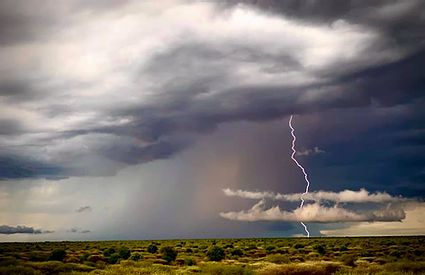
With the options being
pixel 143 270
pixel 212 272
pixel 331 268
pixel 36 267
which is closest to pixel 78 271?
pixel 36 267

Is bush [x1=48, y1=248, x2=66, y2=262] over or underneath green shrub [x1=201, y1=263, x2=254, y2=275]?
over

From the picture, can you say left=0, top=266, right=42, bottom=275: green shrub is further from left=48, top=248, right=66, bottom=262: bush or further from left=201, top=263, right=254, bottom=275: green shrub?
left=48, top=248, right=66, bottom=262: bush

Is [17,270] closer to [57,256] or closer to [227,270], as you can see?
[227,270]

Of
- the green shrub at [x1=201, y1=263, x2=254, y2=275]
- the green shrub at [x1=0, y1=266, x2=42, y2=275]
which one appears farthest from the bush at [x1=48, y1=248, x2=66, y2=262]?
the green shrub at [x1=201, y1=263, x2=254, y2=275]

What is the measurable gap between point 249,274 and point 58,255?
120 feet

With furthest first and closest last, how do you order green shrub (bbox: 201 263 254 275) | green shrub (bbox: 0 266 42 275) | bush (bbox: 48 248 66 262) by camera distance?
bush (bbox: 48 248 66 262)
green shrub (bbox: 201 263 254 275)
green shrub (bbox: 0 266 42 275)

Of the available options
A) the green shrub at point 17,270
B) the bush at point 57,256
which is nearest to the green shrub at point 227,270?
the green shrub at point 17,270

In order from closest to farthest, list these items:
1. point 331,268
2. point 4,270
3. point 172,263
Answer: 1. point 4,270
2. point 331,268
3. point 172,263

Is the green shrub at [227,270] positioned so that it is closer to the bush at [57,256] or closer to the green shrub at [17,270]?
the green shrub at [17,270]

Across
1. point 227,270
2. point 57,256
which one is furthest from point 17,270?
point 57,256

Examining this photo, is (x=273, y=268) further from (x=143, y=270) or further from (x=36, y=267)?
(x=36, y=267)

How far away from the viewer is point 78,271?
184ft

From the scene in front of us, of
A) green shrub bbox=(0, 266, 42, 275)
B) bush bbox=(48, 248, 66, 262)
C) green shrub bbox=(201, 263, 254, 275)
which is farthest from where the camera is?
bush bbox=(48, 248, 66, 262)

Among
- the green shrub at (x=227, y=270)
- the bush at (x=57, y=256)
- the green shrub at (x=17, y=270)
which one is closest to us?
the green shrub at (x=17, y=270)
